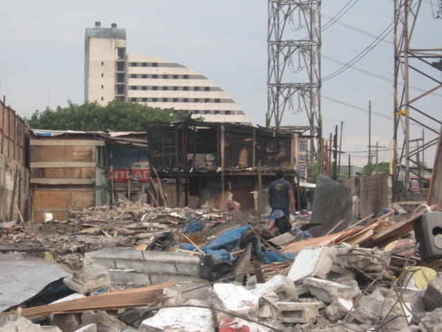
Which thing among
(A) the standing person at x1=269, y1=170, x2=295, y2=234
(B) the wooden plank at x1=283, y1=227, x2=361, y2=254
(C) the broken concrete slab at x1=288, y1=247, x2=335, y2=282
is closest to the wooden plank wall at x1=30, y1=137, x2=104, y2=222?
(A) the standing person at x1=269, y1=170, x2=295, y2=234

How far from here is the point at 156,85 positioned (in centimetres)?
14662

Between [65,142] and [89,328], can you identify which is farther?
[65,142]

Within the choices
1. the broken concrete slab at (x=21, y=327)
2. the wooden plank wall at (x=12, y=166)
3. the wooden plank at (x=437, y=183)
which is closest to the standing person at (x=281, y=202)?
the wooden plank at (x=437, y=183)

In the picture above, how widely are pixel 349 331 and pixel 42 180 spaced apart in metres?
19.3

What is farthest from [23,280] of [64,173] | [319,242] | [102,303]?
[64,173]

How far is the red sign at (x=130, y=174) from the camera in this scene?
2629cm

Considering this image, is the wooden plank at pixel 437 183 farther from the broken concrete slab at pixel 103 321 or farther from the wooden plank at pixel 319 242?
the broken concrete slab at pixel 103 321

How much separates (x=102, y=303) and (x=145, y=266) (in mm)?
2150

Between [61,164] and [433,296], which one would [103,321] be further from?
[61,164]

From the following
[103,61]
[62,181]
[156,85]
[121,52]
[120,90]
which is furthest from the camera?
[156,85]

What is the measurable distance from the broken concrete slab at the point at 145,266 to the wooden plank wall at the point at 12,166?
8494 mm

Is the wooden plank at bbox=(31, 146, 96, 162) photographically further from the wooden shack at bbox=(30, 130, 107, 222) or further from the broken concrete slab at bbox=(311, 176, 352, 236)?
the broken concrete slab at bbox=(311, 176, 352, 236)

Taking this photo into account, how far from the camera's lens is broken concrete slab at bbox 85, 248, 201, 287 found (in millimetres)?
8727

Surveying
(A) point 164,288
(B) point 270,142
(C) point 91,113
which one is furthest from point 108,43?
(A) point 164,288
